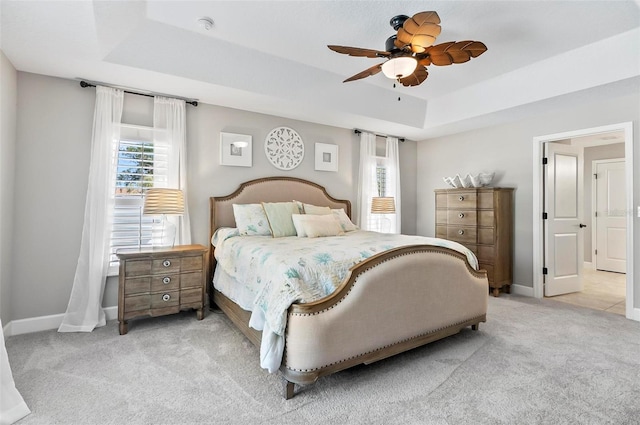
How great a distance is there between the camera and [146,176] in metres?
3.61

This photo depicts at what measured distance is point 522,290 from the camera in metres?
4.56

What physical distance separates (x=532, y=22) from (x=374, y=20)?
136cm

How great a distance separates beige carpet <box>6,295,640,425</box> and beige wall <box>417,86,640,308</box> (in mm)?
1639

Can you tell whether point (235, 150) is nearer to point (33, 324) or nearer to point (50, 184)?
point (50, 184)

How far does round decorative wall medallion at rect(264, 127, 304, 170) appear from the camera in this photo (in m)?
4.47

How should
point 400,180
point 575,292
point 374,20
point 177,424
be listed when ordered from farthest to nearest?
point 400,180 < point 575,292 < point 374,20 < point 177,424

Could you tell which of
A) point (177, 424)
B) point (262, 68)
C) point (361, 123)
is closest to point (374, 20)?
point (262, 68)

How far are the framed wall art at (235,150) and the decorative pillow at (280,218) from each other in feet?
2.40

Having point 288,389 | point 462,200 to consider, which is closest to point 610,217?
point 462,200

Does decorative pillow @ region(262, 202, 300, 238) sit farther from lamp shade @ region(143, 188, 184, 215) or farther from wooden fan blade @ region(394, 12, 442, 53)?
wooden fan blade @ region(394, 12, 442, 53)

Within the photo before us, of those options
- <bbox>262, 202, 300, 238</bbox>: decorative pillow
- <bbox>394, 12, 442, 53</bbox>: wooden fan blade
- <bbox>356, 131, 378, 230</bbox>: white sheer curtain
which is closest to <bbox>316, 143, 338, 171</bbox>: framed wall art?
<bbox>356, 131, 378, 230</bbox>: white sheer curtain

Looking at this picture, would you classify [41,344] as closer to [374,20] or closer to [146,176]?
[146,176]

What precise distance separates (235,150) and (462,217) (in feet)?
10.9

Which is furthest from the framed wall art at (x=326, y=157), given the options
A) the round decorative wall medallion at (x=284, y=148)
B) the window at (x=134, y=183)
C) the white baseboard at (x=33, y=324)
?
the white baseboard at (x=33, y=324)
